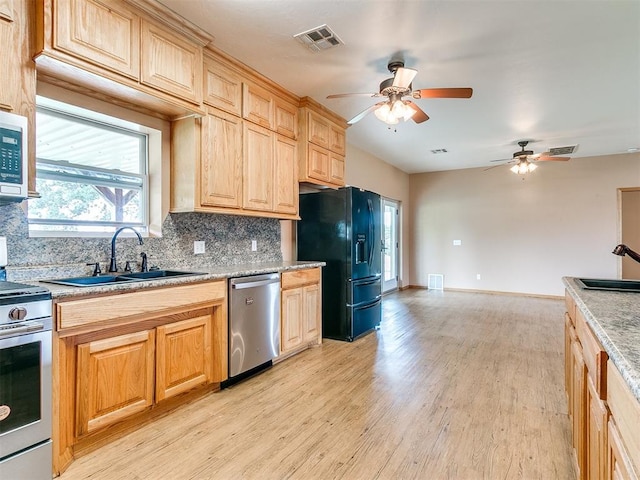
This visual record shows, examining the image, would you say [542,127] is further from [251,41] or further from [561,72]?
[251,41]

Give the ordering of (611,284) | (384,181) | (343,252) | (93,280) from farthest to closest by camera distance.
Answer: (384,181) → (343,252) → (93,280) → (611,284)

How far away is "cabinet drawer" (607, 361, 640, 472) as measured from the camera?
0.76 meters

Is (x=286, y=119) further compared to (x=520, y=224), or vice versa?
(x=520, y=224)

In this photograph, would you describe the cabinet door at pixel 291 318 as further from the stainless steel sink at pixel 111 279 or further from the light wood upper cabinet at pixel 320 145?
the light wood upper cabinet at pixel 320 145

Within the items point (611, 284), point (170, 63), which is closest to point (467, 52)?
point (611, 284)

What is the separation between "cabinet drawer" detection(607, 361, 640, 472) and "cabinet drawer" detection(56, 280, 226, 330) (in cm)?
215

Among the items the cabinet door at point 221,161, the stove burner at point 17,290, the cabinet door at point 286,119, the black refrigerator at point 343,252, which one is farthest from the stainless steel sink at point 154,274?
the black refrigerator at point 343,252

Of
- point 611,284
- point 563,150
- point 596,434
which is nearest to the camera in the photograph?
point 596,434

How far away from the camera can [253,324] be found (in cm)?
286

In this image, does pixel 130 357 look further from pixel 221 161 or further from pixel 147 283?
pixel 221 161

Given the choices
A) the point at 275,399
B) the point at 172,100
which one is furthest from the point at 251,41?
the point at 275,399

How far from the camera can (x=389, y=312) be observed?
5.48 meters

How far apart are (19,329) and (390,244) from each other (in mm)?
6695

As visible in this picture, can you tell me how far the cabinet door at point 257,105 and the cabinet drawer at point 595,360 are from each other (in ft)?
9.41
